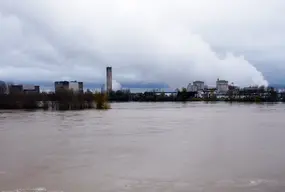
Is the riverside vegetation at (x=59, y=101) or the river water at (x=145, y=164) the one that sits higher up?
the riverside vegetation at (x=59, y=101)

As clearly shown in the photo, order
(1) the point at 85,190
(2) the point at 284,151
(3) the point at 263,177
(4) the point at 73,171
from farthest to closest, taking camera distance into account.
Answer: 1. (2) the point at 284,151
2. (4) the point at 73,171
3. (3) the point at 263,177
4. (1) the point at 85,190

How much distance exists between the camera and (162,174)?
8922 mm

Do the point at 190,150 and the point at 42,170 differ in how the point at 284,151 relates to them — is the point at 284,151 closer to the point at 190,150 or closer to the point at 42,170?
the point at 190,150

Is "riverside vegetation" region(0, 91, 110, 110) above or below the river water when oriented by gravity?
above

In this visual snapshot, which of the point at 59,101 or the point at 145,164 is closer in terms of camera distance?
the point at 145,164

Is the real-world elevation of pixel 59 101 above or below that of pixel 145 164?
above

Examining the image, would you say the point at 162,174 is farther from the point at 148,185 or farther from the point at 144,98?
the point at 144,98

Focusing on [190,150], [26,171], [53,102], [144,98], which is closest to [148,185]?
[26,171]

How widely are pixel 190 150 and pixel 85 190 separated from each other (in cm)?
560

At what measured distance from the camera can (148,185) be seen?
784 centimetres

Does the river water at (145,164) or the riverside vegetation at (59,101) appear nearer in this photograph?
the river water at (145,164)

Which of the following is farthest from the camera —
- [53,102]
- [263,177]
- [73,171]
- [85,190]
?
[53,102]

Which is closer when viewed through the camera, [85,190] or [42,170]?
[85,190]

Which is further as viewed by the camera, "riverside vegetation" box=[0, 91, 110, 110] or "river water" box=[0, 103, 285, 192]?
"riverside vegetation" box=[0, 91, 110, 110]
